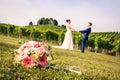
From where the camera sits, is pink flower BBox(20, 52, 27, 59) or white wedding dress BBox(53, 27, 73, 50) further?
white wedding dress BBox(53, 27, 73, 50)

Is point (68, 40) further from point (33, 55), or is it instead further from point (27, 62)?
point (33, 55)

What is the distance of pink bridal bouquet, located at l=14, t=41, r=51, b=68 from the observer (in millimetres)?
8844

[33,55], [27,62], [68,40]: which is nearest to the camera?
[33,55]

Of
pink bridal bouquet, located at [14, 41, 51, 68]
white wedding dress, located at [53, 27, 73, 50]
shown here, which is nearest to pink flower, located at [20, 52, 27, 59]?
pink bridal bouquet, located at [14, 41, 51, 68]

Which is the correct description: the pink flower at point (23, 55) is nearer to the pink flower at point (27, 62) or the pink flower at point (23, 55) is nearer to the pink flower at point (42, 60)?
Result: the pink flower at point (27, 62)

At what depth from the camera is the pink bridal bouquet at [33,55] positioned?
29.0 feet

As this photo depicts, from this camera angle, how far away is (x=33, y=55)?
8.82 metres

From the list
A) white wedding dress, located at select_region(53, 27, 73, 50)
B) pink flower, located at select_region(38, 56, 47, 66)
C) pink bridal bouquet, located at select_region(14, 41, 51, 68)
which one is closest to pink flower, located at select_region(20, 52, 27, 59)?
pink bridal bouquet, located at select_region(14, 41, 51, 68)

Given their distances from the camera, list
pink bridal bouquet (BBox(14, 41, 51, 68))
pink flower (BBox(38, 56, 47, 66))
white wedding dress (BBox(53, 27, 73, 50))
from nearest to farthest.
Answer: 1. pink bridal bouquet (BBox(14, 41, 51, 68))
2. pink flower (BBox(38, 56, 47, 66))
3. white wedding dress (BBox(53, 27, 73, 50))

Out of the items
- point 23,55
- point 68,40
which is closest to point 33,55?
point 23,55

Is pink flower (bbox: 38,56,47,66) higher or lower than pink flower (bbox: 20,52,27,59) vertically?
lower

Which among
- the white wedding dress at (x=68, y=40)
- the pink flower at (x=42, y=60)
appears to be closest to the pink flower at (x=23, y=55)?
the pink flower at (x=42, y=60)

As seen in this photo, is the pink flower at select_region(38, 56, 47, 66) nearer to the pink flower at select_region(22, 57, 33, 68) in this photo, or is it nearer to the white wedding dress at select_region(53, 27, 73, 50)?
the pink flower at select_region(22, 57, 33, 68)

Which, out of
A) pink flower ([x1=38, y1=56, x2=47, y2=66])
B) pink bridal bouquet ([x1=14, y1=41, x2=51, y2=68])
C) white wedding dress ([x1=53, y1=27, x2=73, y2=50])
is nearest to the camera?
pink bridal bouquet ([x1=14, y1=41, x2=51, y2=68])
